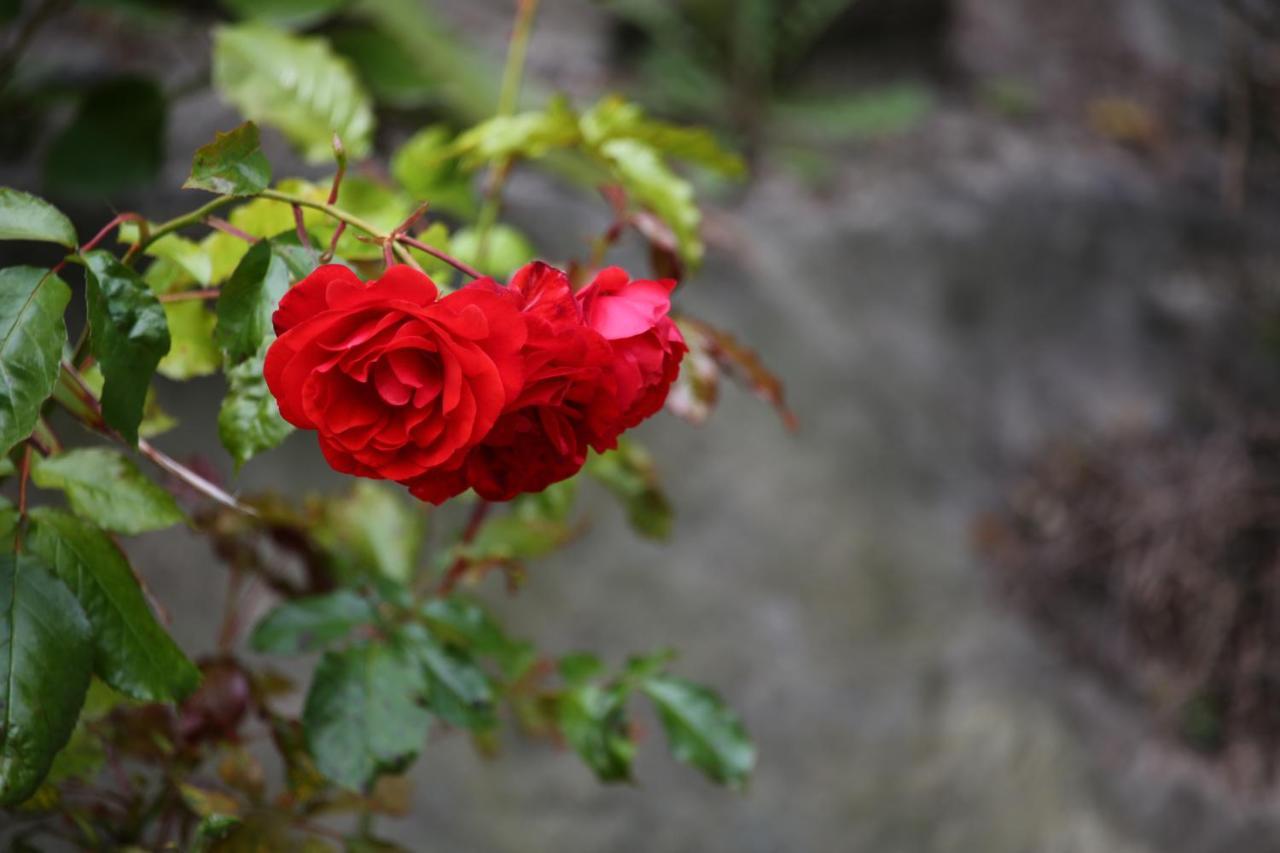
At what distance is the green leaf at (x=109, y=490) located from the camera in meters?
0.70

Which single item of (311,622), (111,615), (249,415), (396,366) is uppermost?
(396,366)

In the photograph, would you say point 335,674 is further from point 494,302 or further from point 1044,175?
point 1044,175

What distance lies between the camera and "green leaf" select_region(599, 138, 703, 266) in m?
0.90

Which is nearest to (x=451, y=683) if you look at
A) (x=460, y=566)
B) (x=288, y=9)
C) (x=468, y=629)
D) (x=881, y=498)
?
(x=468, y=629)

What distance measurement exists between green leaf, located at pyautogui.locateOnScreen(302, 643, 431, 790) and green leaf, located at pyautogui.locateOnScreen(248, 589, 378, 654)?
0.03 metres

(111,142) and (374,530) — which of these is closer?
(374,530)

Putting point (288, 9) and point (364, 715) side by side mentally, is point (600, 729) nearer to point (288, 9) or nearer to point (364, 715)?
point (364, 715)

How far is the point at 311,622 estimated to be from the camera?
876 millimetres

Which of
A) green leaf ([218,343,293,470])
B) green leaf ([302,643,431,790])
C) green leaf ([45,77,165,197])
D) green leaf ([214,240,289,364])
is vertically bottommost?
green leaf ([45,77,165,197])

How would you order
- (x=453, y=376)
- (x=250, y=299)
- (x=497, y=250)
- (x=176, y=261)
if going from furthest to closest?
(x=497, y=250) < (x=176, y=261) < (x=250, y=299) < (x=453, y=376)

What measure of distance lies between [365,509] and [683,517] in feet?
3.26

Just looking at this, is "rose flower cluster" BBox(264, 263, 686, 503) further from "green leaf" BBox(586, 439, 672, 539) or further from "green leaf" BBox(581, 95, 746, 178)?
"green leaf" BBox(586, 439, 672, 539)

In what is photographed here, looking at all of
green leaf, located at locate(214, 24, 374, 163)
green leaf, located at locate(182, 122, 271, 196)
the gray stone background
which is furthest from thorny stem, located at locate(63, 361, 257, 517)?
the gray stone background

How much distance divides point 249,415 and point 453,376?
0.21m
